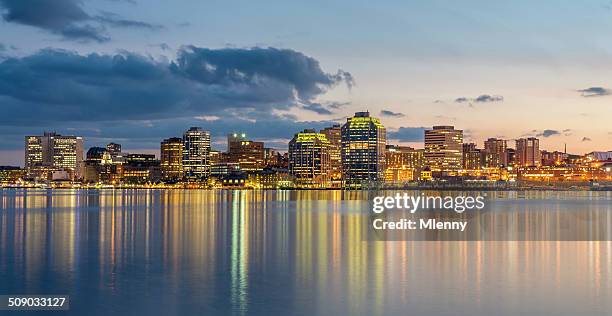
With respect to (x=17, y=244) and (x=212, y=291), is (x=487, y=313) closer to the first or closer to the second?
(x=212, y=291)

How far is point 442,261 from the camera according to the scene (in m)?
35.4

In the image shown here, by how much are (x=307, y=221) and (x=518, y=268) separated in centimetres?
3516

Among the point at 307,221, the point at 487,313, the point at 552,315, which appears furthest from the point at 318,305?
the point at 307,221

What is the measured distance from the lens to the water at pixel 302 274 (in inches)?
958

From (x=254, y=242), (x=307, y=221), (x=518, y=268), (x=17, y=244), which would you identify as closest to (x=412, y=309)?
(x=518, y=268)

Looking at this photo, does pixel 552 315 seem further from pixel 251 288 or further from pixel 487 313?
pixel 251 288

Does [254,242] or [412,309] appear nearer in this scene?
[412,309]

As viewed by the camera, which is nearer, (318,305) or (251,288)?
(318,305)

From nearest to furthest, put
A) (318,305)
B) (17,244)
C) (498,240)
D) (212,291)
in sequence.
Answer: (318,305) < (212,291) < (17,244) < (498,240)

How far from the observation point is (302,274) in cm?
3156

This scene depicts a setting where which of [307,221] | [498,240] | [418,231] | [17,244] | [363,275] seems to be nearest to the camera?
[363,275]

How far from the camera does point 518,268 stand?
33406 mm

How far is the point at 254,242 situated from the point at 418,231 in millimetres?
13413

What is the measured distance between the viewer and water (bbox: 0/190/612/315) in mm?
24344
